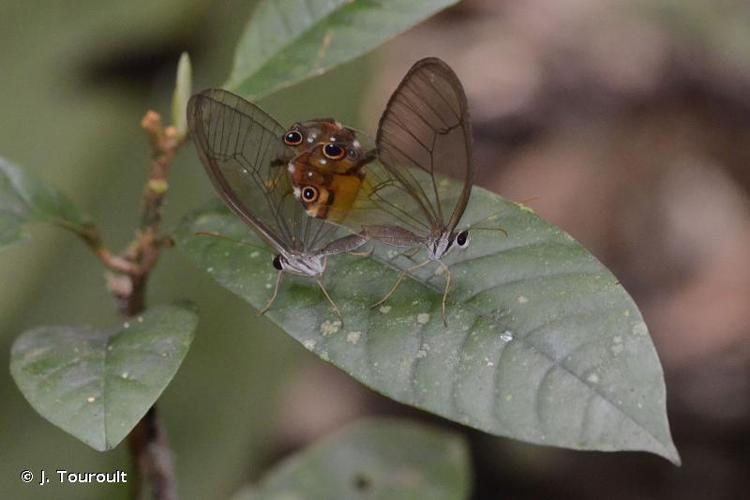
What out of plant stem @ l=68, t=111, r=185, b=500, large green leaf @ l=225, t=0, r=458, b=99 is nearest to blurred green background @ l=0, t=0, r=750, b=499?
plant stem @ l=68, t=111, r=185, b=500

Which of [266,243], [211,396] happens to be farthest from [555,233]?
[211,396]

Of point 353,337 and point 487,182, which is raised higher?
point 353,337

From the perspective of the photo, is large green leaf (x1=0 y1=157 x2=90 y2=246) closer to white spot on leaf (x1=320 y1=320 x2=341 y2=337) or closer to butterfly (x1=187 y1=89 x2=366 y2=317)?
butterfly (x1=187 y1=89 x2=366 y2=317)

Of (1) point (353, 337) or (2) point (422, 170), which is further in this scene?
(2) point (422, 170)

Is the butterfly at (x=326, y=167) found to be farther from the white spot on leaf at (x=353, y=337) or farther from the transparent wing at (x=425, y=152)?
the white spot on leaf at (x=353, y=337)

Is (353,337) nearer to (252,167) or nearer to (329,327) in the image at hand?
(329,327)

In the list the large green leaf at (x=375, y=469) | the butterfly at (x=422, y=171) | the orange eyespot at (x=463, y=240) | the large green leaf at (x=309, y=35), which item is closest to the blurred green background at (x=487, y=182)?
the large green leaf at (x=375, y=469)

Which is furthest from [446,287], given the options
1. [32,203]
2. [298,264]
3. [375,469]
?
[375,469]
